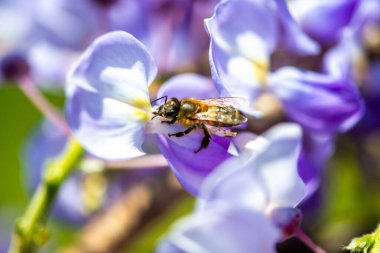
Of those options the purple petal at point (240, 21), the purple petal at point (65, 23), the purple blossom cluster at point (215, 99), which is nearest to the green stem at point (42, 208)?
the purple blossom cluster at point (215, 99)

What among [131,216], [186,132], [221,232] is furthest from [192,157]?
[131,216]

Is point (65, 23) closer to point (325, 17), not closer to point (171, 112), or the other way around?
point (325, 17)

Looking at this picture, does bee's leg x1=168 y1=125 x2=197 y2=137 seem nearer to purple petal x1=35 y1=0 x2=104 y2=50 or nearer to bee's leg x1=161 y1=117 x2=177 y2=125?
bee's leg x1=161 y1=117 x2=177 y2=125

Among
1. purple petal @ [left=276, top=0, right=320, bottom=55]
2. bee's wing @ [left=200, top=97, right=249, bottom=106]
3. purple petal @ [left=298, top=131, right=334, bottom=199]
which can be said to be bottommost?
purple petal @ [left=298, top=131, right=334, bottom=199]

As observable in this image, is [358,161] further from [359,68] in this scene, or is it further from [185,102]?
[185,102]

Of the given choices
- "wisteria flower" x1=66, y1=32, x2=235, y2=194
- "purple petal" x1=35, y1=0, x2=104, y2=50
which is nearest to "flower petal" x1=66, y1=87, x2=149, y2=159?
"wisteria flower" x1=66, y1=32, x2=235, y2=194

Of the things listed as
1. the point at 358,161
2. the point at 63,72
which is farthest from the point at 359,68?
the point at 63,72
